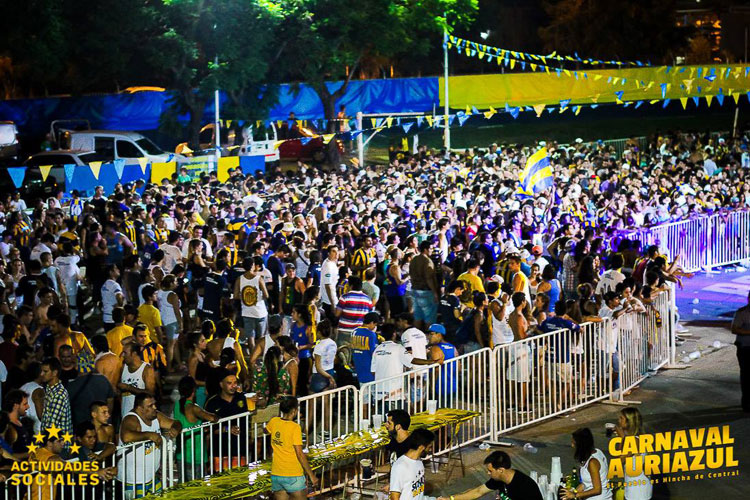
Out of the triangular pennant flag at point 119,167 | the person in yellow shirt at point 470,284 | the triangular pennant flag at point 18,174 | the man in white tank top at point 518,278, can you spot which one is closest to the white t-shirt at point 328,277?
the person in yellow shirt at point 470,284

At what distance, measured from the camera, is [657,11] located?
56.7 metres

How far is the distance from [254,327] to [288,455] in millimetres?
5879

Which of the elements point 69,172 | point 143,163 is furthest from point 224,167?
point 69,172

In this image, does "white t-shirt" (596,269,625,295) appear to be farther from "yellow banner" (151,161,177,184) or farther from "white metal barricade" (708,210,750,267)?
"yellow banner" (151,161,177,184)

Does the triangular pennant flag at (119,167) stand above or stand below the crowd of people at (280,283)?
above

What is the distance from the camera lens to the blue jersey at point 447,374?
11758 millimetres

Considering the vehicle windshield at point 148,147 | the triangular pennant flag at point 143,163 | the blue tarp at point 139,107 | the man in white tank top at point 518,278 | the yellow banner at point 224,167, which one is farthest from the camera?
the blue tarp at point 139,107

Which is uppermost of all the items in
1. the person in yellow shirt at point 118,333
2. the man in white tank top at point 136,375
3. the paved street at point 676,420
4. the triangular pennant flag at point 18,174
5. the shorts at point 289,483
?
the triangular pennant flag at point 18,174

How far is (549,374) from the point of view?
12883mm

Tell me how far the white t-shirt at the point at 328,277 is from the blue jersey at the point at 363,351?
3303 millimetres

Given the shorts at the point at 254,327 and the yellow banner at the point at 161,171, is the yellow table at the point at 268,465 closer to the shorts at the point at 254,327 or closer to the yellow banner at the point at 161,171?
the shorts at the point at 254,327

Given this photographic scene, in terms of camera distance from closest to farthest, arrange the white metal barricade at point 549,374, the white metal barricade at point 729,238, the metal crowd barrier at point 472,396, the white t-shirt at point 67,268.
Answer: the metal crowd barrier at point 472,396
the white metal barricade at point 549,374
the white t-shirt at point 67,268
the white metal barricade at point 729,238

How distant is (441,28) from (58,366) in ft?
94.9

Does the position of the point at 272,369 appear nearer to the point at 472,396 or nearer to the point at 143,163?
the point at 472,396
